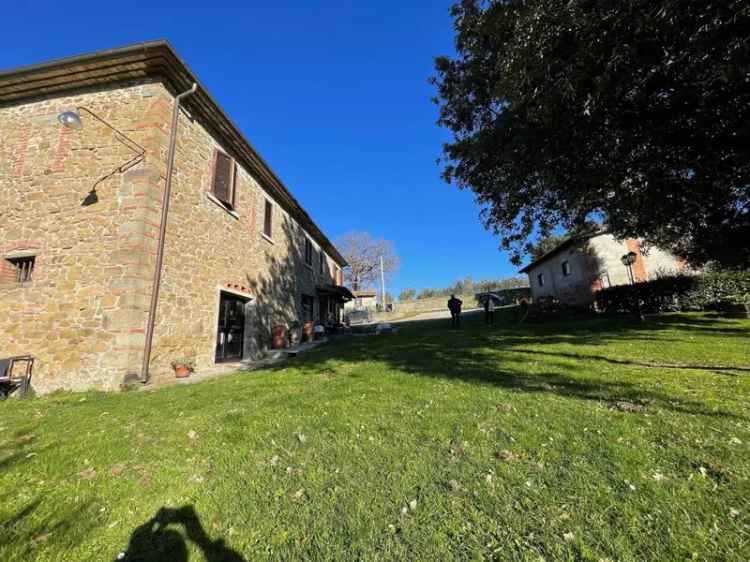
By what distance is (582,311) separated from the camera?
18000mm

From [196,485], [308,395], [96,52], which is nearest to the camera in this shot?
[196,485]

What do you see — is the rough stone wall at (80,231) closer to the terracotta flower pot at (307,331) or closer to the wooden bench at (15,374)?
the wooden bench at (15,374)

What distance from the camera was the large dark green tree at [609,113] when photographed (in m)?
4.57

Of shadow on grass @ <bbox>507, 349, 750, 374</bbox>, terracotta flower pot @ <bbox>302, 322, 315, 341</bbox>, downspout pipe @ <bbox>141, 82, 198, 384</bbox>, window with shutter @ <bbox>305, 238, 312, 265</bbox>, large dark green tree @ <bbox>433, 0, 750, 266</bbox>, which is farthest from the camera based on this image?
window with shutter @ <bbox>305, 238, 312, 265</bbox>

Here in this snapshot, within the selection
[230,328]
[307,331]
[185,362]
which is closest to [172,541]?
[185,362]

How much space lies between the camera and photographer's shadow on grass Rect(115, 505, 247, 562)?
6.29ft

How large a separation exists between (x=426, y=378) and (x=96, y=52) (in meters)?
10.1

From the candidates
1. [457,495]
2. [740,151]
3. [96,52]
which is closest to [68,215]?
[96,52]

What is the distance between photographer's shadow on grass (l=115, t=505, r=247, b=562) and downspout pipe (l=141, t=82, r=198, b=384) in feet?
17.1

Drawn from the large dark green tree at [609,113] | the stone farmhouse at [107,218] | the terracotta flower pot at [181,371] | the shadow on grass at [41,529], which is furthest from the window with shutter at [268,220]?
the shadow on grass at [41,529]

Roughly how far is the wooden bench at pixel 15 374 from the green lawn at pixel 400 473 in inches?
75.9

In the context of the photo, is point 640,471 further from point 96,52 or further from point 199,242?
point 96,52

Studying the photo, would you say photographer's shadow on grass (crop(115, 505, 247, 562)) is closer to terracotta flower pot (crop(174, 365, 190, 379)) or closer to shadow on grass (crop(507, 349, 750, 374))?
terracotta flower pot (crop(174, 365, 190, 379))

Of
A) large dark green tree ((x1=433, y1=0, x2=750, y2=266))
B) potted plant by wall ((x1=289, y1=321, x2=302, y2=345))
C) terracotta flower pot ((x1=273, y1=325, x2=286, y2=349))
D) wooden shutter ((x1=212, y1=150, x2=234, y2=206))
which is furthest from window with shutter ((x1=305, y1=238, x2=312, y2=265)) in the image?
large dark green tree ((x1=433, y1=0, x2=750, y2=266))
